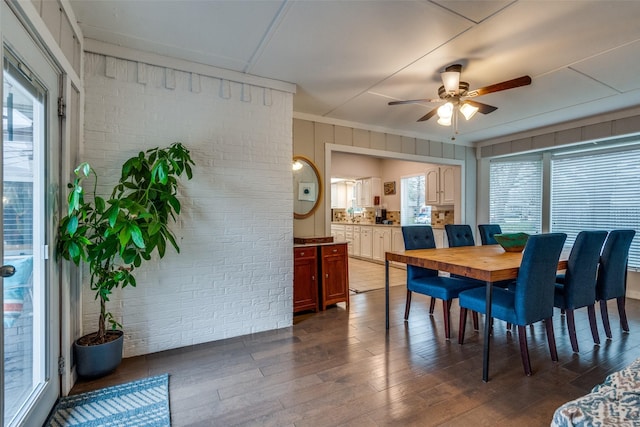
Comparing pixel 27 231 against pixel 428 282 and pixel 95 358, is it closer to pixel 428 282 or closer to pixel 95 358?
pixel 95 358

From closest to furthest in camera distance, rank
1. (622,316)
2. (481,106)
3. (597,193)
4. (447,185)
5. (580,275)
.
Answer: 1. (580,275)
2. (481,106)
3. (622,316)
4. (597,193)
5. (447,185)

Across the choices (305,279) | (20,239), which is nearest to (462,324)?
(305,279)

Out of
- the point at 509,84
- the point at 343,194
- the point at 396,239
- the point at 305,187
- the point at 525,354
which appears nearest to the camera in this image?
the point at 525,354

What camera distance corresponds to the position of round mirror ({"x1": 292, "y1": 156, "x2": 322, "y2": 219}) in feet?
13.0

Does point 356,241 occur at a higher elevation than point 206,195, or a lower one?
lower

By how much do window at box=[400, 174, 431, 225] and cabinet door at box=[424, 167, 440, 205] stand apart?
435 millimetres

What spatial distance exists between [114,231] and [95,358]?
3.16 ft

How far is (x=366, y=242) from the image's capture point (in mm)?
7438

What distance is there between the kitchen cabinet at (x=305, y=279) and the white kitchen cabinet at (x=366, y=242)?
3739mm

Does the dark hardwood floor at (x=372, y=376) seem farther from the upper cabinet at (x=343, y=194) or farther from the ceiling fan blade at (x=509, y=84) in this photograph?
the upper cabinet at (x=343, y=194)

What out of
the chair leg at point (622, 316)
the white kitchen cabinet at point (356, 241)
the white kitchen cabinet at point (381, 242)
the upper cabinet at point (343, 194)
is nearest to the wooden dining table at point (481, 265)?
the chair leg at point (622, 316)

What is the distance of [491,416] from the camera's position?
1827 millimetres

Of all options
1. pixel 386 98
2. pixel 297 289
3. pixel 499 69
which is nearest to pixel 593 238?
pixel 499 69

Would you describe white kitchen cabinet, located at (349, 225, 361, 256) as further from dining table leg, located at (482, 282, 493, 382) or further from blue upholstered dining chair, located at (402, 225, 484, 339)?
dining table leg, located at (482, 282, 493, 382)
